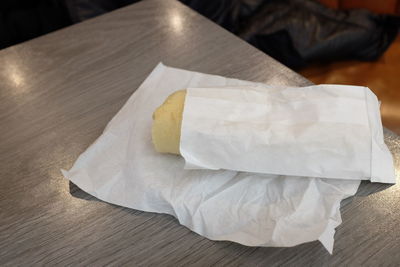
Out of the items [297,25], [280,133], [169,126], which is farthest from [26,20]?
[280,133]

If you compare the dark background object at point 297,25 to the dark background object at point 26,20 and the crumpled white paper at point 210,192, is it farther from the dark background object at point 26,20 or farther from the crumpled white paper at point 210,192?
the crumpled white paper at point 210,192

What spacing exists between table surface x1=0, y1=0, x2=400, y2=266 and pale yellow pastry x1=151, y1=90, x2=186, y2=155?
11 cm

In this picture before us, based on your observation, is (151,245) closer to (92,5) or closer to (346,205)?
(346,205)

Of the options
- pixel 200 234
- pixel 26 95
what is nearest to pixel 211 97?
pixel 200 234

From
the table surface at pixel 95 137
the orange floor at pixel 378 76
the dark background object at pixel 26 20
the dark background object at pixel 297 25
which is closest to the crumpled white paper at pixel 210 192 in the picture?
the table surface at pixel 95 137

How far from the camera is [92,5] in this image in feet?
4.24

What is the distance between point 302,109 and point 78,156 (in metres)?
0.38

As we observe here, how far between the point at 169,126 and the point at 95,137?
183mm

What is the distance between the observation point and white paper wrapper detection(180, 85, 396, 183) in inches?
21.3

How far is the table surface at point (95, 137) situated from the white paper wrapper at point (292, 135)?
0.20 feet

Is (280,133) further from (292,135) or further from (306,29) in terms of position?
(306,29)

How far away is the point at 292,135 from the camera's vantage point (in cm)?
55

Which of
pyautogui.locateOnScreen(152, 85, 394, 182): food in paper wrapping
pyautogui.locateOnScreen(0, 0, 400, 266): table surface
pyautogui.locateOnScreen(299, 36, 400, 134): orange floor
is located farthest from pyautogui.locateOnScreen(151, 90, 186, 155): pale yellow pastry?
pyautogui.locateOnScreen(299, 36, 400, 134): orange floor

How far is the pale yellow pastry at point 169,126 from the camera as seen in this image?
0.59 metres
